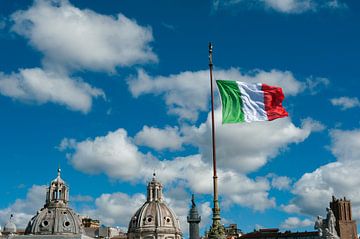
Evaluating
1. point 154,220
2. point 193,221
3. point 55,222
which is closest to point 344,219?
point 154,220

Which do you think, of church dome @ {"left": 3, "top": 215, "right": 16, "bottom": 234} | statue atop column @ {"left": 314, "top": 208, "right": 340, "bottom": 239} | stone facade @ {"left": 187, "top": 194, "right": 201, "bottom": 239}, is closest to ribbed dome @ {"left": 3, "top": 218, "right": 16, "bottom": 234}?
church dome @ {"left": 3, "top": 215, "right": 16, "bottom": 234}

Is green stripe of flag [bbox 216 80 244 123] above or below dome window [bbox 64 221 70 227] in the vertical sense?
below

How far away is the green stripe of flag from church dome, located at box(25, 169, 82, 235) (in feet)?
290

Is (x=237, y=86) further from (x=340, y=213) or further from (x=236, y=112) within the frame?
(x=340, y=213)

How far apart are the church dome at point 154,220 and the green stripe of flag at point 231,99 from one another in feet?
299

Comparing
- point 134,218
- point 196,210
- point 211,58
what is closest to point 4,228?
point 134,218

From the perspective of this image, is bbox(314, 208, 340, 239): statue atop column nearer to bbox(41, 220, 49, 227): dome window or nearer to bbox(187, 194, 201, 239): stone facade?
bbox(187, 194, 201, 239): stone facade

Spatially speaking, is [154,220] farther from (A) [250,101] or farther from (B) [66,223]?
(A) [250,101]

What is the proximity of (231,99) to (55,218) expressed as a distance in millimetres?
91063

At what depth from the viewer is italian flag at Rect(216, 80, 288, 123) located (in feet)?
92.0

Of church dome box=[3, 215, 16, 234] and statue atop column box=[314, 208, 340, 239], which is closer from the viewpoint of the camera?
statue atop column box=[314, 208, 340, 239]

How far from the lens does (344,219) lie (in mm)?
113438

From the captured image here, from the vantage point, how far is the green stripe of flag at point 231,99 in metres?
27.9

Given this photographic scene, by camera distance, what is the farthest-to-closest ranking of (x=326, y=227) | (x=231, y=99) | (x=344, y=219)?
(x=344, y=219), (x=326, y=227), (x=231, y=99)
